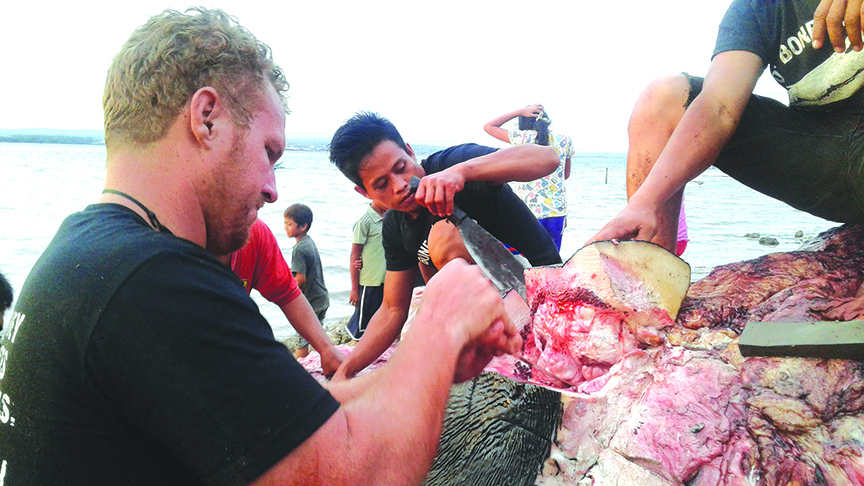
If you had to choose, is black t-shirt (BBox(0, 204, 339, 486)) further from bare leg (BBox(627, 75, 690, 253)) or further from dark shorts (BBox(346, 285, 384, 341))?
dark shorts (BBox(346, 285, 384, 341))

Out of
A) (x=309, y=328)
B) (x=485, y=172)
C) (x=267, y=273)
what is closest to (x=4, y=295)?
(x=267, y=273)

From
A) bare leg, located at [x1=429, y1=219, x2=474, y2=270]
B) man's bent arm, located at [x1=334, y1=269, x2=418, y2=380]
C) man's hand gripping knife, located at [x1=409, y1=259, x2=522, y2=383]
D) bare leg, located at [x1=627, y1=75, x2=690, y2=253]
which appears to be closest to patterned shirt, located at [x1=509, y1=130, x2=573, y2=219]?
man's bent arm, located at [x1=334, y1=269, x2=418, y2=380]

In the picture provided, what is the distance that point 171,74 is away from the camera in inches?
48.9

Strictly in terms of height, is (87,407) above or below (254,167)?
below

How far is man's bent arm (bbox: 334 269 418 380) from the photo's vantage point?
2877mm

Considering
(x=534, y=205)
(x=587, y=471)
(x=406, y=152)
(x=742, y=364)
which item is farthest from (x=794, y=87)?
(x=534, y=205)

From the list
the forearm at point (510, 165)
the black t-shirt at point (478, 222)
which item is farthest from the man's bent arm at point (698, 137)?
the black t-shirt at point (478, 222)

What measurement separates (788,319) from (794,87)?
1.01 m

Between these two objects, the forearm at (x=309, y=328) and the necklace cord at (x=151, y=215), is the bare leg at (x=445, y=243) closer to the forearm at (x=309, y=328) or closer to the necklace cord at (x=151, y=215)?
the forearm at (x=309, y=328)

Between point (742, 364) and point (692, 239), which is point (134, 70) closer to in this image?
point (742, 364)

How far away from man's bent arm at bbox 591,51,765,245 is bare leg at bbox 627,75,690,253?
13 cm

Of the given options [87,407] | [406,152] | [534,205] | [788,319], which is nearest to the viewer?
[87,407]

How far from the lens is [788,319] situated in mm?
1616

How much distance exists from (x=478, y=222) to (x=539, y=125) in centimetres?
232
